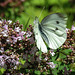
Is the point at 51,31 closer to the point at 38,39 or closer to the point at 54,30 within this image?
the point at 54,30

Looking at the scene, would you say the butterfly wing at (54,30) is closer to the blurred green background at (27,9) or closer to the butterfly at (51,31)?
the butterfly at (51,31)

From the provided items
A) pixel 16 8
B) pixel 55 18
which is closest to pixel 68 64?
pixel 55 18

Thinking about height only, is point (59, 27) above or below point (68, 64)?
above

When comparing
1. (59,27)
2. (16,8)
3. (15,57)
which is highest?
(16,8)

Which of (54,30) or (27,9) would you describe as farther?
(27,9)

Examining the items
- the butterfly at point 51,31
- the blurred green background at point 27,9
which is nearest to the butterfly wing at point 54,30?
the butterfly at point 51,31

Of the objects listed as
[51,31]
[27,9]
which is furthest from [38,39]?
[27,9]

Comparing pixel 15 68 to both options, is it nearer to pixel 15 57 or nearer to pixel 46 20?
pixel 15 57
